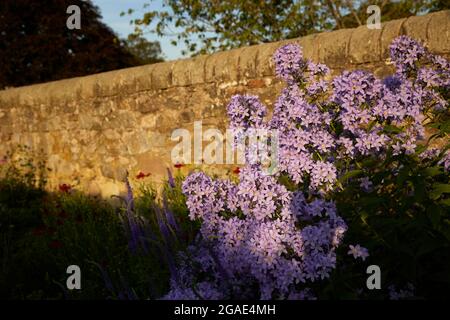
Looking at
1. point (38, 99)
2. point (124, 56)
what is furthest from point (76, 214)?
point (124, 56)

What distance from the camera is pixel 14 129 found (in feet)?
26.6

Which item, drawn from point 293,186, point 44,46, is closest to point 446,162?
point 293,186

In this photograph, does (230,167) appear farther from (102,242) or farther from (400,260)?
(400,260)

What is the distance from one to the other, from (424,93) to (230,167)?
9.60 feet

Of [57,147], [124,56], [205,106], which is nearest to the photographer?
[205,106]

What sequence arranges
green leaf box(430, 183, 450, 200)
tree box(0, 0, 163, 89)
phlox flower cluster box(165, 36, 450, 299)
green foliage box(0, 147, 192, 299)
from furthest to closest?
tree box(0, 0, 163, 89), green foliage box(0, 147, 192, 299), green leaf box(430, 183, 450, 200), phlox flower cluster box(165, 36, 450, 299)

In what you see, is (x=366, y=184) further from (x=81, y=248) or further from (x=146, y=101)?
(x=146, y=101)

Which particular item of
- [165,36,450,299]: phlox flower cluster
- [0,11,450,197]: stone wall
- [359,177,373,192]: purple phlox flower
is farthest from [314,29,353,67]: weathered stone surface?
[359,177,373,192]: purple phlox flower

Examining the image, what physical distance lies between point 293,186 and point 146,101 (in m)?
3.75

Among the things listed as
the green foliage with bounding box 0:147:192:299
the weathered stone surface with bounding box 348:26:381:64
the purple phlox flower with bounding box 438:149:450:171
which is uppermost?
the weathered stone surface with bounding box 348:26:381:64

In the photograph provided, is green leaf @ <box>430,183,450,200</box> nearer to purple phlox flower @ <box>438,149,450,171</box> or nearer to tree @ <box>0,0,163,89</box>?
purple phlox flower @ <box>438,149,450,171</box>

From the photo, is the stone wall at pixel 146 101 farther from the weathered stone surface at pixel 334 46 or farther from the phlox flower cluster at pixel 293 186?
the phlox flower cluster at pixel 293 186

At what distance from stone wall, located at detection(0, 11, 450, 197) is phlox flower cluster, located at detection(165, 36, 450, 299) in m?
1.50

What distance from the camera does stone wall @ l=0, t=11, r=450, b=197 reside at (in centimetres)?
401
